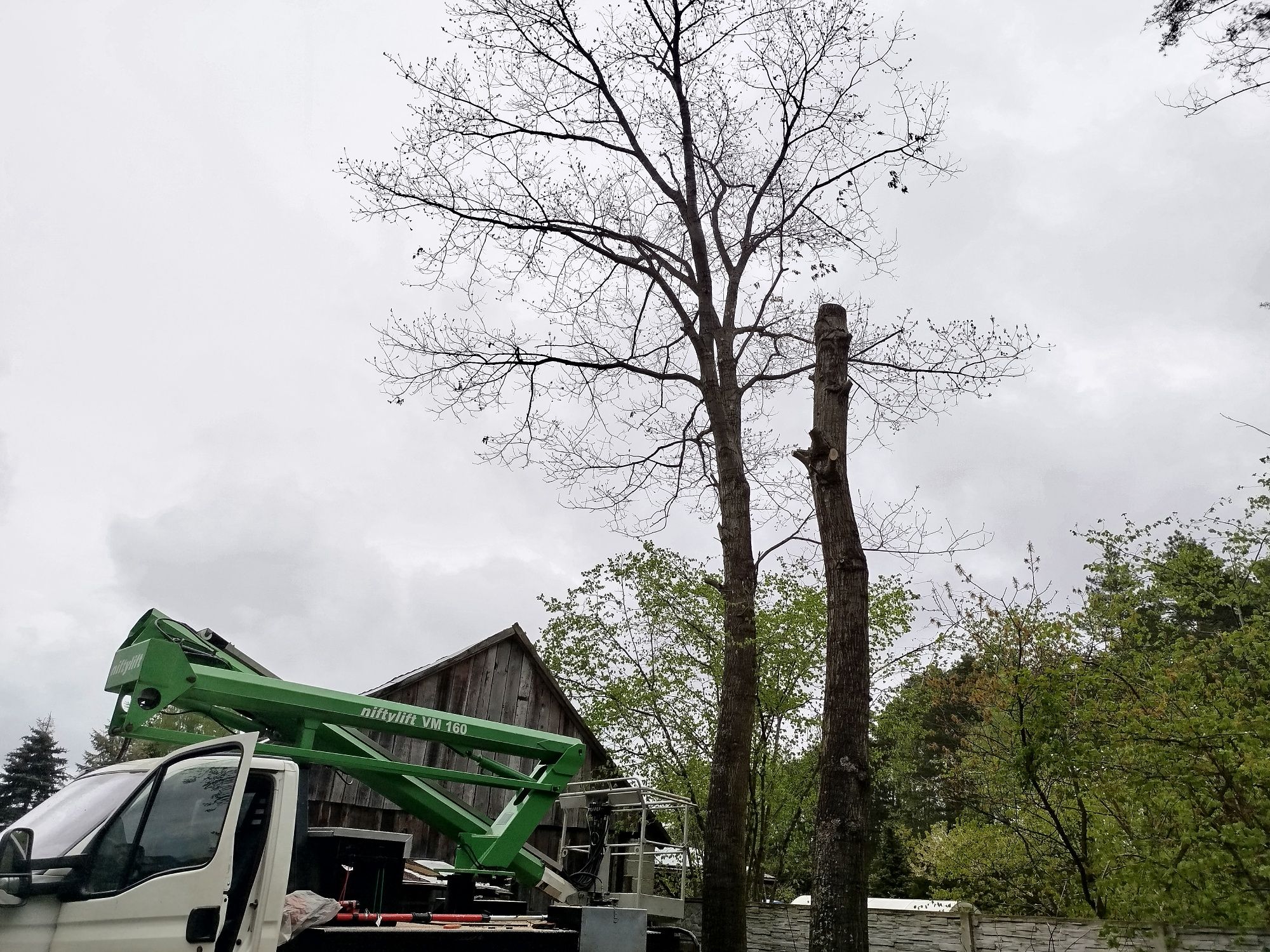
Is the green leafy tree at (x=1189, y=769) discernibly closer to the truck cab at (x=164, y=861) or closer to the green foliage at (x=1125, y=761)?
the green foliage at (x=1125, y=761)

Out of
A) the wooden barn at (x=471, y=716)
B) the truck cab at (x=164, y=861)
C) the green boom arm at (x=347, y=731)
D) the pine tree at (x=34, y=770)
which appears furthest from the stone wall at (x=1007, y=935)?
the pine tree at (x=34, y=770)

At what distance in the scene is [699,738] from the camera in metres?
14.3

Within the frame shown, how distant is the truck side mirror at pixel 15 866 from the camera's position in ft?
14.8

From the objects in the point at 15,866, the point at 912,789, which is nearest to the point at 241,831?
the point at 15,866

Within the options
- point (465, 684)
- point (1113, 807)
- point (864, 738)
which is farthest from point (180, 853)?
point (465, 684)

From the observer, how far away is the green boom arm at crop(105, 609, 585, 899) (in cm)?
616

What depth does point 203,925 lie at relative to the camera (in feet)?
15.3

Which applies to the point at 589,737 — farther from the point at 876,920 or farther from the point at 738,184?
the point at 738,184

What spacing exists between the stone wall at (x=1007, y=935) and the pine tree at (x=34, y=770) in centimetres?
4909

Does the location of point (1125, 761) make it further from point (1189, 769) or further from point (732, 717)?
point (732, 717)

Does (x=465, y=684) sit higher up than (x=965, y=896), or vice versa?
(x=465, y=684)

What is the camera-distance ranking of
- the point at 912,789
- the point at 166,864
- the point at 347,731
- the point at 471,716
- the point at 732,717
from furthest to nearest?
the point at 912,789
the point at 471,716
the point at 732,717
the point at 347,731
the point at 166,864

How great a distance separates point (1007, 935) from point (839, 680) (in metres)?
4.06

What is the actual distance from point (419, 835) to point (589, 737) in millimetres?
3317
